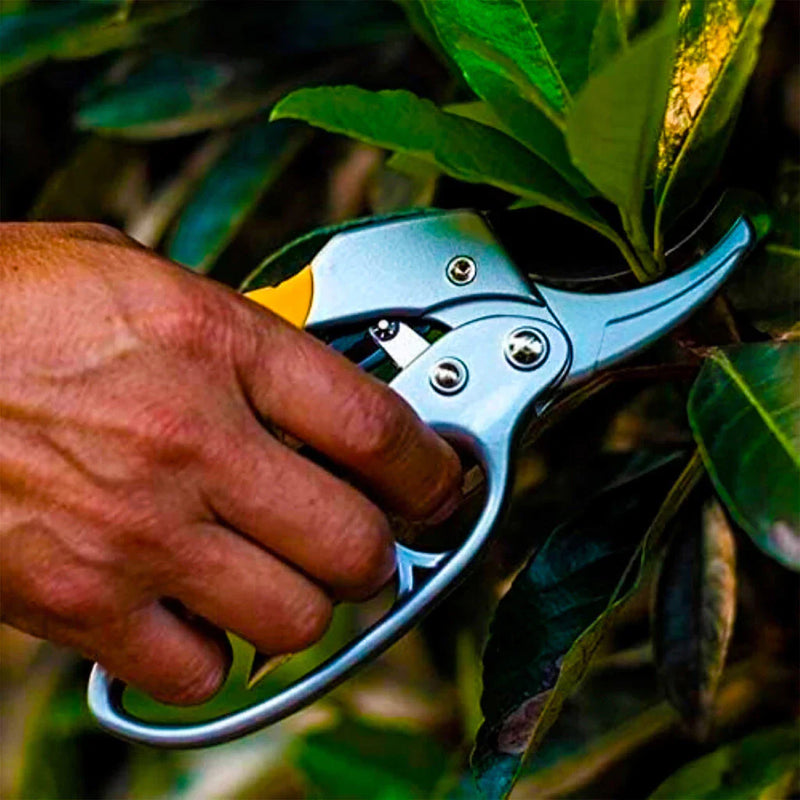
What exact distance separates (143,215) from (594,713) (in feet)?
1.62

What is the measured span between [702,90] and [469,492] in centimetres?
21

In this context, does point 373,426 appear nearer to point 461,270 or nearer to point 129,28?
point 461,270

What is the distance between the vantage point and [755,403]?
0.75m

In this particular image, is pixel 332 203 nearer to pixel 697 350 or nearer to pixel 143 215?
pixel 143 215

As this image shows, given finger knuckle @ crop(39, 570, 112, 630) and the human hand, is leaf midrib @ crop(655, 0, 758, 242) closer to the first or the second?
the human hand

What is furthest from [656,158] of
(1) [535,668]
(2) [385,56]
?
(2) [385,56]

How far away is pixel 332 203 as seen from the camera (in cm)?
121

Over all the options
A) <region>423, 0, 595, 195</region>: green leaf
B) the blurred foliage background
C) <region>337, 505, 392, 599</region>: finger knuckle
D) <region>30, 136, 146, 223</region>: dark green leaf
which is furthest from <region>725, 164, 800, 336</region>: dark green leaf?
<region>30, 136, 146, 223</region>: dark green leaf

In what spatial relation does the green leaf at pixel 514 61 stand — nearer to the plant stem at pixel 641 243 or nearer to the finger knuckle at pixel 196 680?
the plant stem at pixel 641 243

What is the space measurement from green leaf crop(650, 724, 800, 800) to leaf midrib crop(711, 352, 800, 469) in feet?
0.97

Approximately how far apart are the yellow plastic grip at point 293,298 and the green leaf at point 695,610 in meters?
0.30

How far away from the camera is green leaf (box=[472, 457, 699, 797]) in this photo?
789mm

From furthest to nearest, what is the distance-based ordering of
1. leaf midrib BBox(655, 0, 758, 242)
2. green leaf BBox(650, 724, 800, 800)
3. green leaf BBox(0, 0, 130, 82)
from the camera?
green leaf BBox(0, 0, 130, 82) → green leaf BBox(650, 724, 800, 800) → leaf midrib BBox(655, 0, 758, 242)

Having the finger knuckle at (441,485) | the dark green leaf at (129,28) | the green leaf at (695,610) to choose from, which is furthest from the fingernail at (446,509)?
the dark green leaf at (129,28)
